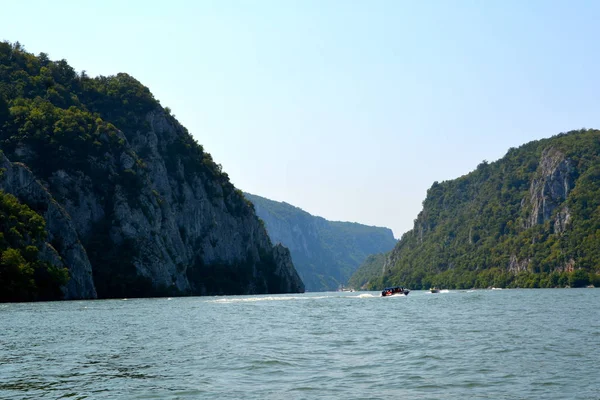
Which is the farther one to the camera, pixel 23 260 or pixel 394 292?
pixel 394 292

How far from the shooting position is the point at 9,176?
5276 inches

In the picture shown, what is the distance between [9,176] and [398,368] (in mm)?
117138

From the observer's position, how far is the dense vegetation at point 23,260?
369ft

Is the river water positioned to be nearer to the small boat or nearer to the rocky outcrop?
the rocky outcrop

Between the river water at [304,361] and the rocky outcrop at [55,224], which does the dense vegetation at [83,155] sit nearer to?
the rocky outcrop at [55,224]

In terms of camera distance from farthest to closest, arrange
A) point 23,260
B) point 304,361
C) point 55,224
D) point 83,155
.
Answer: point 83,155
point 55,224
point 23,260
point 304,361

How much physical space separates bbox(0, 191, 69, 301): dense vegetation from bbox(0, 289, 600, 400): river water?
53.2 metres

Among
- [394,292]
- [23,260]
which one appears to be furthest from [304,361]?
[394,292]

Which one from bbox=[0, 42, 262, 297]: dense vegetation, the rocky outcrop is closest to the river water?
the rocky outcrop

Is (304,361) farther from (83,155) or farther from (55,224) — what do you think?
(83,155)

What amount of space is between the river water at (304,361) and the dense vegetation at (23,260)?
53.2 metres

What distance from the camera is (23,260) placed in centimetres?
11612

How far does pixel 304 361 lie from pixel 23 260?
91184 mm

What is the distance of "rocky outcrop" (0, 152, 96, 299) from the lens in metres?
134
